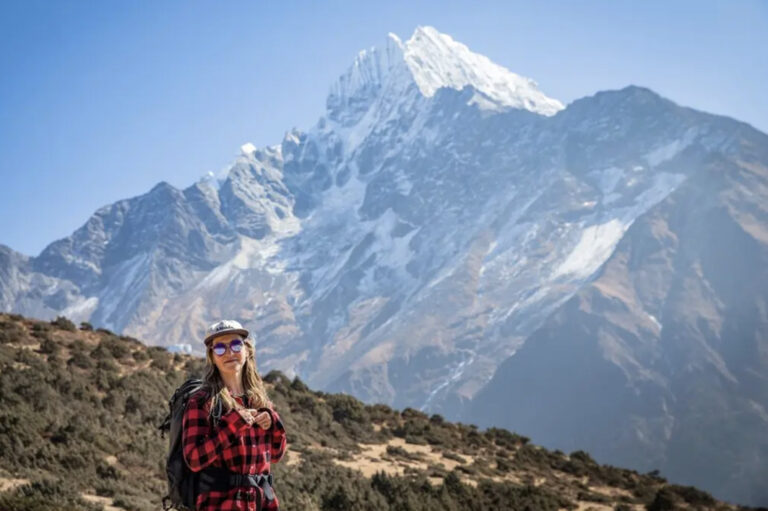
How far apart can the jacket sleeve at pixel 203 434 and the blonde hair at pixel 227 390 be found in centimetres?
10

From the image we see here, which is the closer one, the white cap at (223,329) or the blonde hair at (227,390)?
the blonde hair at (227,390)

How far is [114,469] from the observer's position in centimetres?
1563

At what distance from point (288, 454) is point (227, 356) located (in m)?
15.8

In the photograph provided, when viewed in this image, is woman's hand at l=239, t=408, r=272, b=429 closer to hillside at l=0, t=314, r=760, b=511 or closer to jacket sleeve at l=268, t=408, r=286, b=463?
jacket sleeve at l=268, t=408, r=286, b=463

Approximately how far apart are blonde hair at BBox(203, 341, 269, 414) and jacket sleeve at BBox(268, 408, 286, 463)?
0.51ft

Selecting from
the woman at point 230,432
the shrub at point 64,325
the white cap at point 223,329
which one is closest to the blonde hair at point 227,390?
the woman at point 230,432

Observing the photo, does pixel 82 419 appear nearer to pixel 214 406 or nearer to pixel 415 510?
pixel 415 510

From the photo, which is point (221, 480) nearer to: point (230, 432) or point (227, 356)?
point (230, 432)

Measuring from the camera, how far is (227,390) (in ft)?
20.6

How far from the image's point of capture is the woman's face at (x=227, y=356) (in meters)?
6.40

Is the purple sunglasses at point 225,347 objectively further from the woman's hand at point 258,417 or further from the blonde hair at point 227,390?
the woman's hand at point 258,417

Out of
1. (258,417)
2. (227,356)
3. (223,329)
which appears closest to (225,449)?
(258,417)

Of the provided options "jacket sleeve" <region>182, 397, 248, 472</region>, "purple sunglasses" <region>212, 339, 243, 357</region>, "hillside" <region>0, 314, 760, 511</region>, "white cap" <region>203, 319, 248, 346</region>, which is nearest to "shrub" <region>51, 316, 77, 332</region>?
"hillside" <region>0, 314, 760, 511</region>

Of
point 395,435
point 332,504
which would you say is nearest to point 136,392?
point 332,504
